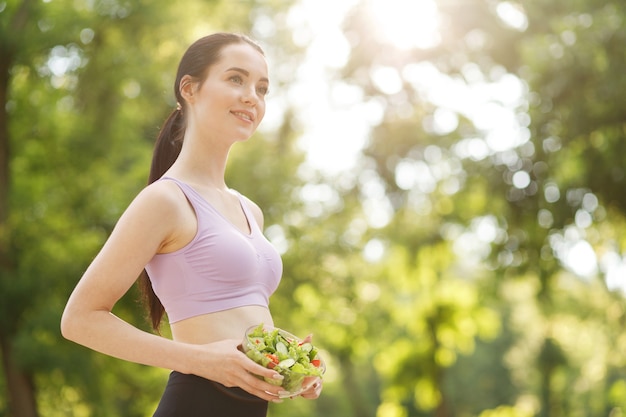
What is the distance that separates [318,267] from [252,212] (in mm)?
14946

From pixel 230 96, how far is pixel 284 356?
0.85 meters

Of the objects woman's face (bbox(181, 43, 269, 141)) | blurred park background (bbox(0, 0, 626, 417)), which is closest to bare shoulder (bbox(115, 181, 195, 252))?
woman's face (bbox(181, 43, 269, 141))

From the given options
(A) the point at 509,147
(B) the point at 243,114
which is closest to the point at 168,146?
(B) the point at 243,114

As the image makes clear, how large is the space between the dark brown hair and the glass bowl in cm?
67

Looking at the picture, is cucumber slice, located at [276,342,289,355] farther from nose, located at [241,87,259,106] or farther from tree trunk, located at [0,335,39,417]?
tree trunk, located at [0,335,39,417]

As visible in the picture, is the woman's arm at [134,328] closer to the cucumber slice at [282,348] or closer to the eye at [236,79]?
the cucumber slice at [282,348]

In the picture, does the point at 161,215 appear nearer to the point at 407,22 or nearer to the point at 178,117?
the point at 178,117

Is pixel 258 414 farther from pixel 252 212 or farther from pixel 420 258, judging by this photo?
pixel 420 258

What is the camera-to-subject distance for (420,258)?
76.3ft

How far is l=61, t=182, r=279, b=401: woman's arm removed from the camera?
2.20 meters

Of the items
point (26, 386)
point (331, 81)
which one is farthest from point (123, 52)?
point (331, 81)

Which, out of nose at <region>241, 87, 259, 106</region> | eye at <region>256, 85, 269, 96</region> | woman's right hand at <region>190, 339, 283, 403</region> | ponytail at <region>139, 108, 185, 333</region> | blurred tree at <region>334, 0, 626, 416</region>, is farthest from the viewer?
blurred tree at <region>334, 0, 626, 416</region>

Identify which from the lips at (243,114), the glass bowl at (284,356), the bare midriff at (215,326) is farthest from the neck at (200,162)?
the glass bowl at (284,356)

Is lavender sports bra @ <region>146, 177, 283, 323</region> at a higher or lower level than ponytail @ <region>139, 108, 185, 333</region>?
lower
